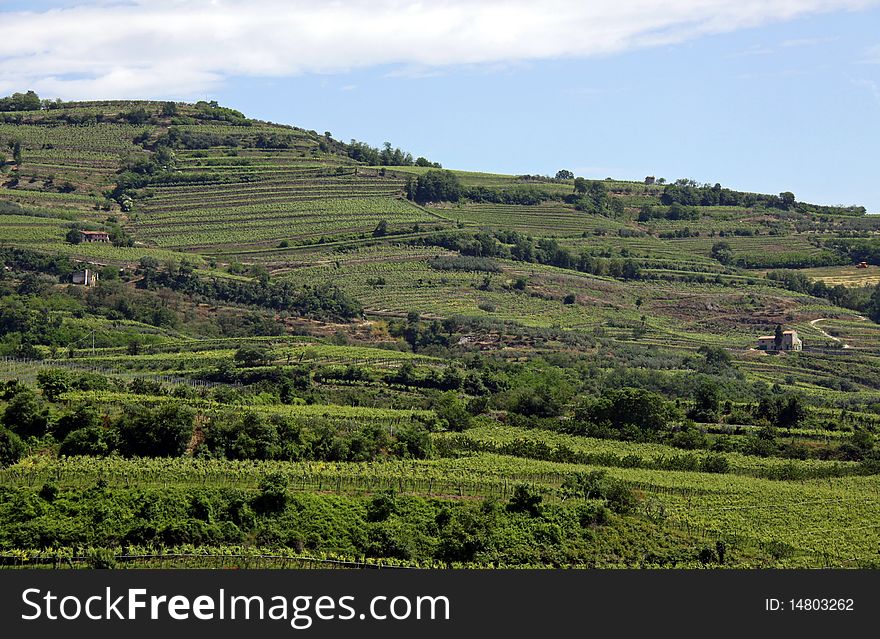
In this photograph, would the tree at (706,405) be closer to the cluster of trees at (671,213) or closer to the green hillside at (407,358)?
the green hillside at (407,358)

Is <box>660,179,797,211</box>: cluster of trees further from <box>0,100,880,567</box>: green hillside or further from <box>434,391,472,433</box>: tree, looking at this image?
<box>434,391,472,433</box>: tree

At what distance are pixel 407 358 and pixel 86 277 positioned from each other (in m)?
34.2

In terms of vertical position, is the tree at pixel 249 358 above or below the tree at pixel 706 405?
below

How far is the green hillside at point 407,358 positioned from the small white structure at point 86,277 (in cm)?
97

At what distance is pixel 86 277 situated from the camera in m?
120

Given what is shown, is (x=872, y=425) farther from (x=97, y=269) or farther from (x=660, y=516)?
(x=97, y=269)

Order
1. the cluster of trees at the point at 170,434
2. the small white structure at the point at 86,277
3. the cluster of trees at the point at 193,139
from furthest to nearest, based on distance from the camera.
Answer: the cluster of trees at the point at 193,139 < the small white structure at the point at 86,277 < the cluster of trees at the point at 170,434

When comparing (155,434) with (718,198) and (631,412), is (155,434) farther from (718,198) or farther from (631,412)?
(718,198)

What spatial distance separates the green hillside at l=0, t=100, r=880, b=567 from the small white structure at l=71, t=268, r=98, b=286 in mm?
970

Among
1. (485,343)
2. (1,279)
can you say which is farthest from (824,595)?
(1,279)

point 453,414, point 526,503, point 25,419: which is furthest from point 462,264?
point 526,503

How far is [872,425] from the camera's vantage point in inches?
3127

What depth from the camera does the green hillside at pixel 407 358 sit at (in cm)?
5262

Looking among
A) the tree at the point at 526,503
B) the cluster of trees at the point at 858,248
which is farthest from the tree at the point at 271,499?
the cluster of trees at the point at 858,248
